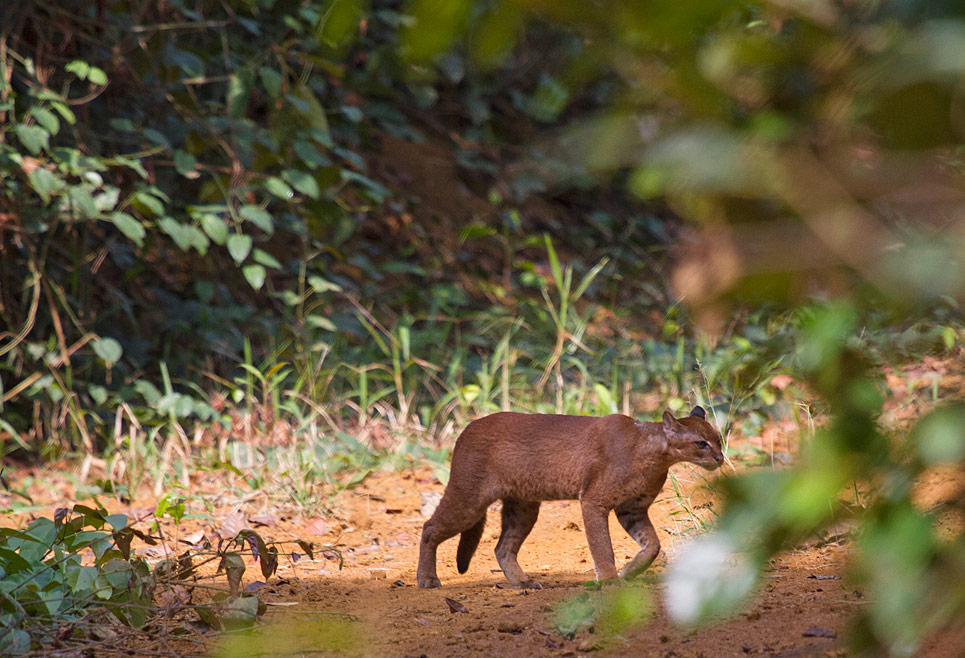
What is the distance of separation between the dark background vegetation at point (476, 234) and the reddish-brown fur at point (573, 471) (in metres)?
0.41

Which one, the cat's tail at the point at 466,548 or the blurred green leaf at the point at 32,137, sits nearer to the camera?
the cat's tail at the point at 466,548

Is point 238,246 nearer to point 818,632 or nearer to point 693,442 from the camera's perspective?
point 693,442

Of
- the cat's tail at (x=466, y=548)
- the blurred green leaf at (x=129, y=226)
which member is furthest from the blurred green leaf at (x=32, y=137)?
the cat's tail at (x=466, y=548)

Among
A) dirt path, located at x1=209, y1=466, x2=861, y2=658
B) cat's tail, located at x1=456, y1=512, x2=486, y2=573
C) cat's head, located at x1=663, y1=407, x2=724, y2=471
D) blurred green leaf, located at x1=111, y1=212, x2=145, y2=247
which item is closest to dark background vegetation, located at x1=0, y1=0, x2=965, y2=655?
blurred green leaf, located at x1=111, y1=212, x2=145, y2=247

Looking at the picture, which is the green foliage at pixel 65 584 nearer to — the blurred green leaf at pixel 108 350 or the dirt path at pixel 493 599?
the dirt path at pixel 493 599

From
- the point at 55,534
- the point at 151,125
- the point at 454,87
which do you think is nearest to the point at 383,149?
the point at 454,87

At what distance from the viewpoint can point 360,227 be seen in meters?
9.62

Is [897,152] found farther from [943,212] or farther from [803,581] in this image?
[803,581]

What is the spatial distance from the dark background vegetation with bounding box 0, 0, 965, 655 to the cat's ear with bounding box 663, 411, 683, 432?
36 centimetres

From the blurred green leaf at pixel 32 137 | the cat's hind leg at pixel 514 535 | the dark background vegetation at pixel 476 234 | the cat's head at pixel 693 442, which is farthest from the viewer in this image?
the blurred green leaf at pixel 32 137

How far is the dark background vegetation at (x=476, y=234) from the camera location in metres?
0.97

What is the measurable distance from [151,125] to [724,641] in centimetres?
529

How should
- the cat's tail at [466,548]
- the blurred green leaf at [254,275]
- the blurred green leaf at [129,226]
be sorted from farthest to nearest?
the blurred green leaf at [254,275] < the blurred green leaf at [129,226] < the cat's tail at [466,548]

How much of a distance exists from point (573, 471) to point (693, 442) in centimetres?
48
